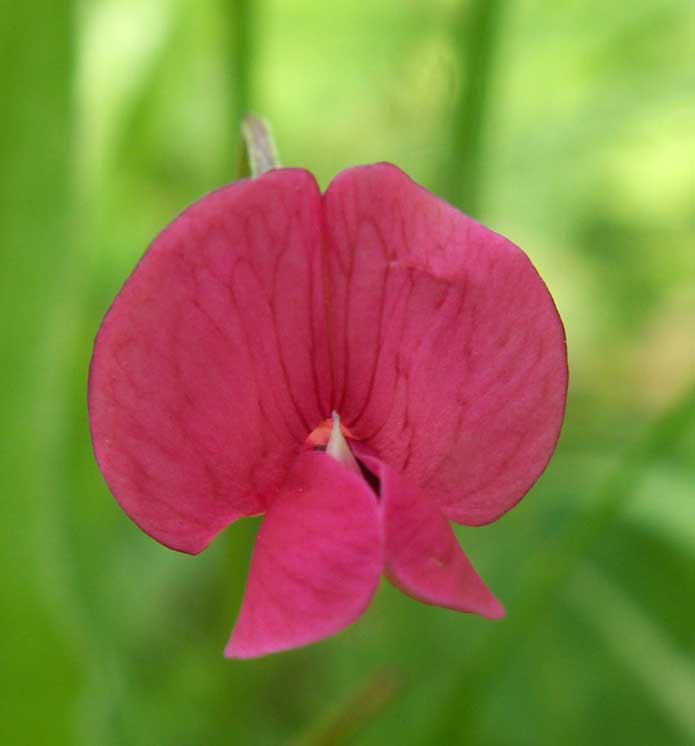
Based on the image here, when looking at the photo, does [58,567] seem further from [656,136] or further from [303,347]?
[656,136]

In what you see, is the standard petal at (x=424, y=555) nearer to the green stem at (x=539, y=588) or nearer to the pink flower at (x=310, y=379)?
the pink flower at (x=310, y=379)

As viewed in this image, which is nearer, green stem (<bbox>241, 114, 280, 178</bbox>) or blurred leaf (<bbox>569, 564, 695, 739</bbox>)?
green stem (<bbox>241, 114, 280, 178</bbox>)

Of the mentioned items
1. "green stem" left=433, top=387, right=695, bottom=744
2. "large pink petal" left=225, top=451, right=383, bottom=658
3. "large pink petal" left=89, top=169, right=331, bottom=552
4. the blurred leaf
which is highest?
"large pink petal" left=89, top=169, right=331, bottom=552

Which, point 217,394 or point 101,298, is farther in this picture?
point 101,298

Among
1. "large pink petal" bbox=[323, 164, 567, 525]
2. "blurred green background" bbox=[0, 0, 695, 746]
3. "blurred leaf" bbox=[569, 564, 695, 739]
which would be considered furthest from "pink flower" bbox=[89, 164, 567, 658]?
"blurred leaf" bbox=[569, 564, 695, 739]

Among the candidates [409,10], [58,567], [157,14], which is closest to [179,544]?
[58,567]

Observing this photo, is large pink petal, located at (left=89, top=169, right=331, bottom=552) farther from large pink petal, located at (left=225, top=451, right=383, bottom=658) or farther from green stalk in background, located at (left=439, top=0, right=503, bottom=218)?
green stalk in background, located at (left=439, top=0, right=503, bottom=218)

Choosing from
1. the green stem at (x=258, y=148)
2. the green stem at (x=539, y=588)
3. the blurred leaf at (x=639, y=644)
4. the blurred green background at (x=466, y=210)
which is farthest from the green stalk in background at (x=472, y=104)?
the blurred leaf at (x=639, y=644)

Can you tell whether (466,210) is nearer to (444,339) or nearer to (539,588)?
(539,588)
